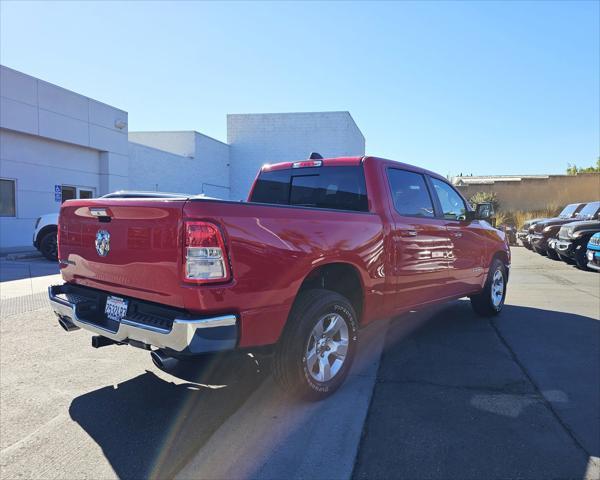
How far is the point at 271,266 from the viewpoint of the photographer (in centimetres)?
309

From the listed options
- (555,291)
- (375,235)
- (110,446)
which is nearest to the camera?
(110,446)

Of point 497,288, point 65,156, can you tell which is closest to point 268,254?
point 497,288

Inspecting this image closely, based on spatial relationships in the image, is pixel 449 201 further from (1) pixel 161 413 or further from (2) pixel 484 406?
(1) pixel 161 413

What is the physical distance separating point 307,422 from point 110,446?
1.33 meters

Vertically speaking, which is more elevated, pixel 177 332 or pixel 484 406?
pixel 177 332

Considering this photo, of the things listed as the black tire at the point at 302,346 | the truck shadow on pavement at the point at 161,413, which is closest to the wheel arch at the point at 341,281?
the black tire at the point at 302,346

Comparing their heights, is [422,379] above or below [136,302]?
below

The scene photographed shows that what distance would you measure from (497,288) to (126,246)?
5489 millimetres

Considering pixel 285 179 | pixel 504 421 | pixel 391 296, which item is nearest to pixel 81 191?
pixel 285 179

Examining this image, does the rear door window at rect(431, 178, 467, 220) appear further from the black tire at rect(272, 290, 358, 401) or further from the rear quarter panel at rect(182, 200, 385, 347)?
the black tire at rect(272, 290, 358, 401)

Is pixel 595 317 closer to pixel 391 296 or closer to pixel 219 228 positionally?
pixel 391 296

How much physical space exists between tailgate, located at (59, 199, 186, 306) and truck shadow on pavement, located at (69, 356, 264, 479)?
65 cm

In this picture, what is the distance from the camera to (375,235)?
13.4 feet

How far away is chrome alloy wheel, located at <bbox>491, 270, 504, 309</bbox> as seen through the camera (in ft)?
21.6
